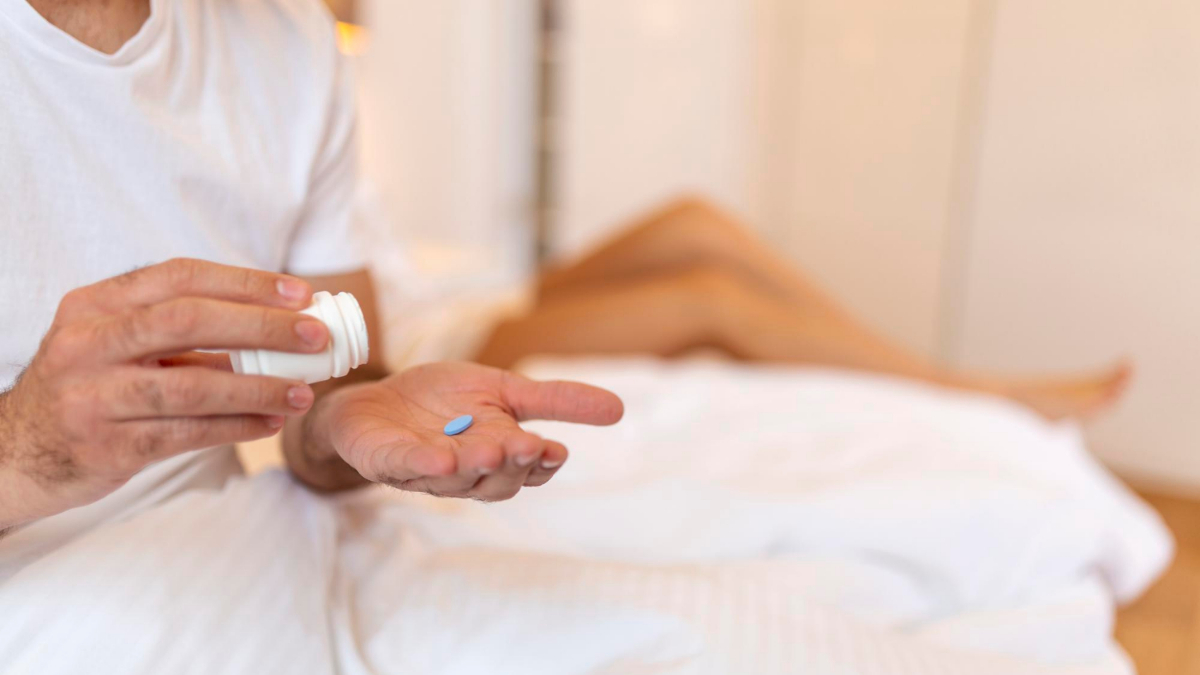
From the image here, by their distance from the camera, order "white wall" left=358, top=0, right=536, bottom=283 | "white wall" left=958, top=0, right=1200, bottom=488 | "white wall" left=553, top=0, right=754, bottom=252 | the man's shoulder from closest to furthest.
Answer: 1. the man's shoulder
2. "white wall" left=958, top=0, right=1200, bottom=488
3. "white wall" left=553, top=0, right=754, bottom=252
4. "white wall" left=358, top=0, right=536, bottom=283

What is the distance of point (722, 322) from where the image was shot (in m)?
1.60

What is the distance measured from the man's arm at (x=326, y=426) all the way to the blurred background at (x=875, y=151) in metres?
1.20

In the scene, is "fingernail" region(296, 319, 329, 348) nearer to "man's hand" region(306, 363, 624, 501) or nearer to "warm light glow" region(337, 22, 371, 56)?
"man's hand" region(306, 363, 624, 501)

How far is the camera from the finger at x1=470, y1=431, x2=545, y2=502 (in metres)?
0.49

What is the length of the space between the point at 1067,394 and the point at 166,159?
1469 mm

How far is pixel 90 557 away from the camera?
2.04ft

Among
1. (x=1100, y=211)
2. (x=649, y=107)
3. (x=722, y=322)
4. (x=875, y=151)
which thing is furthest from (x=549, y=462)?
(x=649, y=107)

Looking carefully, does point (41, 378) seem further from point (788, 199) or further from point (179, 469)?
point (788, 199)

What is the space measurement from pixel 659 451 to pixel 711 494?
0.65 ft

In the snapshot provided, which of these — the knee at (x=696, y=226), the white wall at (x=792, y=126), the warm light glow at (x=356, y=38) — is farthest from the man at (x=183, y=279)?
the white wall at (x=792, y=126)

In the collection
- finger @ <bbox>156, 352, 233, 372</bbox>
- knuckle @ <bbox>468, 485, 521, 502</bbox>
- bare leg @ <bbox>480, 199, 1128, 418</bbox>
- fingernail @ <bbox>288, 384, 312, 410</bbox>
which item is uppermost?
finger @ <bbox>156, 352, 233, 372</bbox>

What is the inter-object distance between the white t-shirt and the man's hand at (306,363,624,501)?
0.17 m

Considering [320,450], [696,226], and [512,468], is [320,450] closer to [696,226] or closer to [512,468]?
[512,468]

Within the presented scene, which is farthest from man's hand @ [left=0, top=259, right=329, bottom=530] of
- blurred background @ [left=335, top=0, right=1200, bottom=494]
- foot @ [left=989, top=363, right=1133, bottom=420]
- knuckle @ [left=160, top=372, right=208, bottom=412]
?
blurred background @ [left=335, top=0, right=1200, bottom=494]
